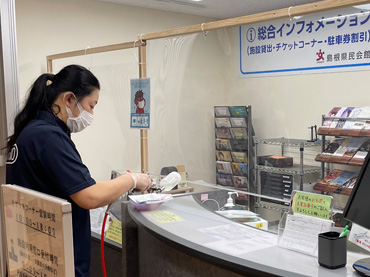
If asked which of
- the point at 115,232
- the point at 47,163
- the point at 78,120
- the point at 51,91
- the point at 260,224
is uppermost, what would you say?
the point at 51,91

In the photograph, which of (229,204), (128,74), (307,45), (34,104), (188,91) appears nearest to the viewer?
(34,104)

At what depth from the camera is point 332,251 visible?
124 centimetres

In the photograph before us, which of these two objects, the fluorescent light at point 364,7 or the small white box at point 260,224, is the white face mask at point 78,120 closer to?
the small white box at point 260,224

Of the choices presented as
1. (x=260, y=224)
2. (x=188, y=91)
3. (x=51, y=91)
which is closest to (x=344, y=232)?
(x=260, y=224)

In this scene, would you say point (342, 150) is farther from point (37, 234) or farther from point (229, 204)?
point (37, 234)

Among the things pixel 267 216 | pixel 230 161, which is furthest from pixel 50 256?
pixel 230 161

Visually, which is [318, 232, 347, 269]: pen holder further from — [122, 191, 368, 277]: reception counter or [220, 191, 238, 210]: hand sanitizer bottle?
[220, 191, 238, 210]: hand sanitizer bottle

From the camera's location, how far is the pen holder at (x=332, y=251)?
124 cm

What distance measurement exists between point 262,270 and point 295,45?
1206 millimetres

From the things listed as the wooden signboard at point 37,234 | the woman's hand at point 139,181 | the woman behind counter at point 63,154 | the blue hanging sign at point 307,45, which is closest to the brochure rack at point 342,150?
the blue hanging sign at point 307,45

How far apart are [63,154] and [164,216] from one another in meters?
0.63

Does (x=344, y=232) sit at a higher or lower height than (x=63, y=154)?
lower

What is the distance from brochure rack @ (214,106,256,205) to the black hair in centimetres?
93

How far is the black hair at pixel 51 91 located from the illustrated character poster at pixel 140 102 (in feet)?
3.26
